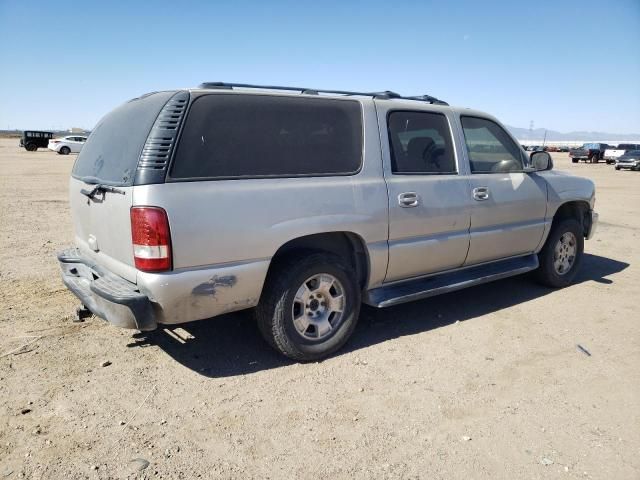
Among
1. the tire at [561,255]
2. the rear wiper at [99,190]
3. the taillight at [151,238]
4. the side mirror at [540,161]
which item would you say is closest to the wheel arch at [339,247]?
the taillight at [151,238]

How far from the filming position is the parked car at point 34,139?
4019cm

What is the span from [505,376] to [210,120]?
2.75m

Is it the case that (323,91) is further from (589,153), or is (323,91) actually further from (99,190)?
(589,153)

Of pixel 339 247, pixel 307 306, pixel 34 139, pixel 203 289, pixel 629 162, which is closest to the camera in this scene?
pixel 203 289

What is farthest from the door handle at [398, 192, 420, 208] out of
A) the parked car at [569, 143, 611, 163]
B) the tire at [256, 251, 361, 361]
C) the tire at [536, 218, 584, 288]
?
the parked car at [569, 143, 611, 163]

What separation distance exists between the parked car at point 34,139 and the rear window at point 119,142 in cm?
4304

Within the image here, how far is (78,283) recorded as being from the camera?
3596 mm

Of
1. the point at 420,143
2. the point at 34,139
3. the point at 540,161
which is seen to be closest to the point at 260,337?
the point at 420,143

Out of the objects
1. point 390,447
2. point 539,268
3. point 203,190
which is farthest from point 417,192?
point 539,268

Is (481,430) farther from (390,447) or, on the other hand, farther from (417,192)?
(417,192)

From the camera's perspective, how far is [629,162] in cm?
3183

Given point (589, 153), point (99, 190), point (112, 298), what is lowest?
point (112, 298)

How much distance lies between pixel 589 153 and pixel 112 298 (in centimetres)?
4678

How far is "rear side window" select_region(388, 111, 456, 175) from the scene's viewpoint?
402 cm
